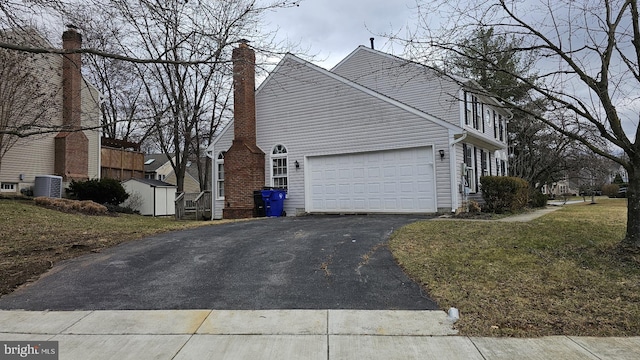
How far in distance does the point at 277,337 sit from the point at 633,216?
633 centimetres

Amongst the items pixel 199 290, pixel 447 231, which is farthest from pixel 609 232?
pixel 199 290

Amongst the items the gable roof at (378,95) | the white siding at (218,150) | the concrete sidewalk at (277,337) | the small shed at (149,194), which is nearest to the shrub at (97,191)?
the small shed at (149,194)

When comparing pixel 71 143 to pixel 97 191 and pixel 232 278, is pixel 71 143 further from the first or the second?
pixel 232 278

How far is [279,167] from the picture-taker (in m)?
16.2

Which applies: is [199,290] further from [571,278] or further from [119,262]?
[571,278]

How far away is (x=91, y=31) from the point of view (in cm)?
800

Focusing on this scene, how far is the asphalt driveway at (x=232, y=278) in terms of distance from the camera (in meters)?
5.22

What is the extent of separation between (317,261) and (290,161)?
9.21 metres

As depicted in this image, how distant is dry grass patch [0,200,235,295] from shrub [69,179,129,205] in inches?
136

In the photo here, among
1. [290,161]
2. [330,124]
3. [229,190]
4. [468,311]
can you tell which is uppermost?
[330,124]

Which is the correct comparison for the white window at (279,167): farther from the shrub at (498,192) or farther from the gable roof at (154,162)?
the gable roof at (154,162)

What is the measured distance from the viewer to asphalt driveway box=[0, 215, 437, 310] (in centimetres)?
522

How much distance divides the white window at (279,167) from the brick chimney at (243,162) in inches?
16.2

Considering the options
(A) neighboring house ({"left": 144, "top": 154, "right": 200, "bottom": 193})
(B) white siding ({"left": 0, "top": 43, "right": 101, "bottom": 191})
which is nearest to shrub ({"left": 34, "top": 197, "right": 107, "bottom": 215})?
(B) white siding ({"left": 0, "top": 43, "right": 101, "bottom": 191})
